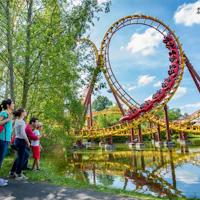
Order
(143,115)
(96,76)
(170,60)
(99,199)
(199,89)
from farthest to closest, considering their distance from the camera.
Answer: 1. (199,89)
2. (170,60)
3. (143,115)
4. (96,76)
5. (99,199)

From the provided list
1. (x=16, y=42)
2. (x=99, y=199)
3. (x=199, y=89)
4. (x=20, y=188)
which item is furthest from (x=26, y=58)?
(x=199, y=89)

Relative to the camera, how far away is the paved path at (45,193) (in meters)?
3.28

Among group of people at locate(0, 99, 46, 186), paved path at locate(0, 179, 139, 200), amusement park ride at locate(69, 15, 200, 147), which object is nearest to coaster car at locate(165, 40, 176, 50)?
amusement park ride at locate(69, 15, 200, 147)

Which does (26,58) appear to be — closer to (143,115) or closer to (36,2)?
(36,2)

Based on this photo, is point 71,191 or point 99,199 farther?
point 71,191

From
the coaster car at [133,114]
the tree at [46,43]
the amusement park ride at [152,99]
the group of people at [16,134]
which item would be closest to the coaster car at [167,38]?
the amusement park ride at [152,99]

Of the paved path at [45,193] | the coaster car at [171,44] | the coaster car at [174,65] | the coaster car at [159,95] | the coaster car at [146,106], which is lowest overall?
the paved path at [45,193]

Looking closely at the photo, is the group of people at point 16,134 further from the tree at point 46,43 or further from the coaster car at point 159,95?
the coaster car at point 159,95

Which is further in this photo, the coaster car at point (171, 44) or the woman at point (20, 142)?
the coaster car at point (171, 44)

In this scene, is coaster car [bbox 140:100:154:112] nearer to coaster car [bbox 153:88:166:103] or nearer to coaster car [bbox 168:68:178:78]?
coaster car [bbox 153:88:166:103]

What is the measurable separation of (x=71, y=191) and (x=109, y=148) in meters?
16.2

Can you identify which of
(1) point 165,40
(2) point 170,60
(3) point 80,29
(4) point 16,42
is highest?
(1) point 165,40

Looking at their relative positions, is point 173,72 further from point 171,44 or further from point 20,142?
point 20,142

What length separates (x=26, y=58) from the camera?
696cm
